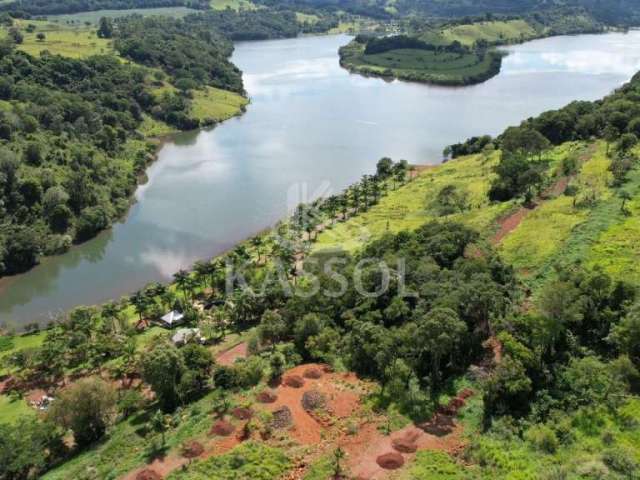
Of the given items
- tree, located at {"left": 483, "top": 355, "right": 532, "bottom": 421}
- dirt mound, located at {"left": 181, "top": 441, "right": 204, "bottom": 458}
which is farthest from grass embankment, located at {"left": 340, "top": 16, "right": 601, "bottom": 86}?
dirt mound, located at {"left": 181, "top": 441, "right": 204, "bottom": 458}

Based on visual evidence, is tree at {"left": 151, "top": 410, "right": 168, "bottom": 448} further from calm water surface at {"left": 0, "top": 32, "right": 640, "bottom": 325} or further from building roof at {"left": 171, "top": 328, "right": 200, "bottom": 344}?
calm water surface at {"left": 0, "top": 32, "right": 640, "bottom": 325}

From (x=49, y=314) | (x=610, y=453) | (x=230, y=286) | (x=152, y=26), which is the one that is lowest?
(x=49, y=314)

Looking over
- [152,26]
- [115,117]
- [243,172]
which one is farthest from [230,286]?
[152,26]

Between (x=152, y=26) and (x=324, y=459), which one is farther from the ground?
(x=152, y=26)

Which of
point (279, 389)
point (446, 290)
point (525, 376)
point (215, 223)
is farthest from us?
point (215, 223)

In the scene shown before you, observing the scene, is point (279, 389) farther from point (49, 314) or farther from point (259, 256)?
point (49, 314)

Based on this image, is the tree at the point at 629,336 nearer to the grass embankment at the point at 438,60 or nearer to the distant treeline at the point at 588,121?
the distant treeline at the point at 588,121

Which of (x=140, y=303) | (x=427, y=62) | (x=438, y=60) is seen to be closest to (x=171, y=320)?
(x=140, y=303)
